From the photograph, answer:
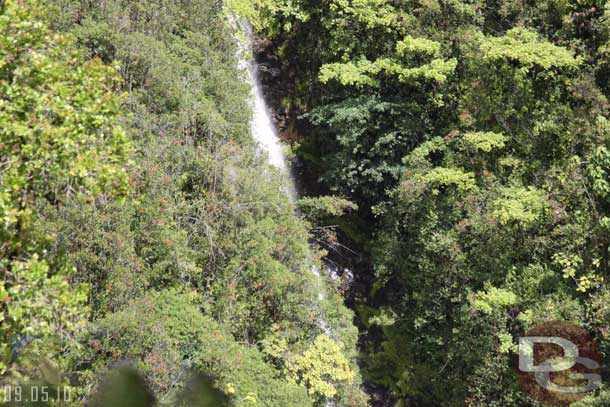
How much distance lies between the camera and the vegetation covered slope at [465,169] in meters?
15.0

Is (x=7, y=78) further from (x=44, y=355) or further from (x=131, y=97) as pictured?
(x=131, y=97)

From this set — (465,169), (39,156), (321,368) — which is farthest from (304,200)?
(39,156)

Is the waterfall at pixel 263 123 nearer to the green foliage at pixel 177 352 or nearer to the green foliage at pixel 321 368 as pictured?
the green foliage at pixel 321 368

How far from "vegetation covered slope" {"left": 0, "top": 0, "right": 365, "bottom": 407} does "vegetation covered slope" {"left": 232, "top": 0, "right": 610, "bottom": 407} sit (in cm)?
316

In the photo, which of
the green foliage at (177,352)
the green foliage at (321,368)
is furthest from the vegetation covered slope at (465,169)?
the green foliage at (177,352)

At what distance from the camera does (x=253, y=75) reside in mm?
22234

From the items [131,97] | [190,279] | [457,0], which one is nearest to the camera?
[190,279]

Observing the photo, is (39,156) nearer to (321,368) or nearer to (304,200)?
(321,368)

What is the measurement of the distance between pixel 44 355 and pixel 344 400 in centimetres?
838

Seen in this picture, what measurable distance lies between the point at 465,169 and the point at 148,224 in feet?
33.1

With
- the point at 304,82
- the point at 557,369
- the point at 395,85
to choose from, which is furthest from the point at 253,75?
the point at 557,369

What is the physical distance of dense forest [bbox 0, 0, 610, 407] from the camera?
752cm

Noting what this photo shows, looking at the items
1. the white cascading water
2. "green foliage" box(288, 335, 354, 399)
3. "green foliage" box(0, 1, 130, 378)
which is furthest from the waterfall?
"green foliage" box(0, 1, 130, 378)

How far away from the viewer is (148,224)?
12.5 m
